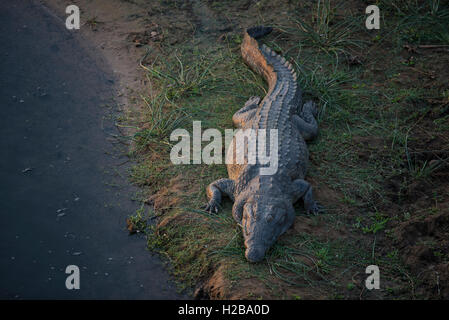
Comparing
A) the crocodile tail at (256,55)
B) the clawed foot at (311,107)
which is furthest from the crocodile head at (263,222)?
the crocodile tail at (256,55)

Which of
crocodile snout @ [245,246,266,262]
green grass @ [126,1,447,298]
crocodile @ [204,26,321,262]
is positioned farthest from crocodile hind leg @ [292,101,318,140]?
crocodile snout @ [245,246,266,262]

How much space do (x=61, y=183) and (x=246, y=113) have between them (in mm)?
2490

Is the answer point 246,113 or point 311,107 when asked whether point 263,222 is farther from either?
point 311,107

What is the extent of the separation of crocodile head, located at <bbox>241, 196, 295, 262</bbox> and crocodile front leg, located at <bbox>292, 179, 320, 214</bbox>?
208 mm

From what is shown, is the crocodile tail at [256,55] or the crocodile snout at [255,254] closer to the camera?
the crocodile snout at [255,254]

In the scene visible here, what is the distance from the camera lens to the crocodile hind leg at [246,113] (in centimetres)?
581

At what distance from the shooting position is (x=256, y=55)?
6.75m

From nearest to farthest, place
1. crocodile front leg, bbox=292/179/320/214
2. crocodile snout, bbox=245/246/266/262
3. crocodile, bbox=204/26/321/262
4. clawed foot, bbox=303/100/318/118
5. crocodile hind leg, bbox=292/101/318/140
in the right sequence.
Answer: crocodile snout, bbox=245/246/266/262
crocodile, bbox=204/26/321/262
crocodile front leg, bbox=292/179/320/214
crocodile hind leg, bbox=292/101/318/140
clawed foot, bbox=303/100/318/118

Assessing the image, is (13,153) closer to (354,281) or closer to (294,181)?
(294,181)

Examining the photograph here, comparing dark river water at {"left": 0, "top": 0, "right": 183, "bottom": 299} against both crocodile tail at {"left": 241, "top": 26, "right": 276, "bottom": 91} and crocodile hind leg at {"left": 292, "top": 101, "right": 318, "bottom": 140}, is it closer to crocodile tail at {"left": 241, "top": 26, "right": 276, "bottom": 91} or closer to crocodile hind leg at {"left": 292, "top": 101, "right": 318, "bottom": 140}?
crocodile tail at {"left": 241, "top": 26, "right": 276, "bottom": 91}

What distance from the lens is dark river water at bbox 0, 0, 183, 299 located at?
427cm

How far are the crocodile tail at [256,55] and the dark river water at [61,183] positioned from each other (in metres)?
2.16

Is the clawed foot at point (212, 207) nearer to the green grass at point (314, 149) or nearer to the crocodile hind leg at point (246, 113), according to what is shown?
the green grass at point (314, 149)
